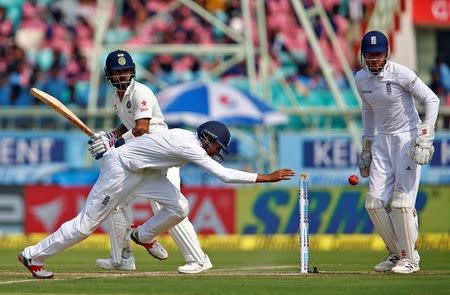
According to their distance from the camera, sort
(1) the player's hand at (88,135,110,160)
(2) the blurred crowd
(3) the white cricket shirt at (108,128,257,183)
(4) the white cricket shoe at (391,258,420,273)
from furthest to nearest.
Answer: (2) the blurred crowd, (4) the white cricket shoe at (391,258,420,273), (1) the player's hand at (88,135,110,160), (3) the white cricket shirt at (108,128,257,183)

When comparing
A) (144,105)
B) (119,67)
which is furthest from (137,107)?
(119,67)

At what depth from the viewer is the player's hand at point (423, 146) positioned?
36.1ft

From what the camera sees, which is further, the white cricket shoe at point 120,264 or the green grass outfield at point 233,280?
the white cricket shoe at point 120,264

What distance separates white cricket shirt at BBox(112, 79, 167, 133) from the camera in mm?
11711

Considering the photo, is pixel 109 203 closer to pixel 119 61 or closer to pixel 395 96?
pixel 119 61

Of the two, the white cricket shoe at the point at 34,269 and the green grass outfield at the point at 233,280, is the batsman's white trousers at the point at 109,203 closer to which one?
the white cricket shoe at the point at 34,269

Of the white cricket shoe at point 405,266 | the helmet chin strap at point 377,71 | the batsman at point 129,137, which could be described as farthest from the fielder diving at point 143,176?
the white cricket shoe at point 405,266

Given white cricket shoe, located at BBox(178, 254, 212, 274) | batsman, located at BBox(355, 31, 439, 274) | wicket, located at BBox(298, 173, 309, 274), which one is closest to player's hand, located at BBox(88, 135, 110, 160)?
white cricket shoe, located at BBox(178, 254, 212, 274)

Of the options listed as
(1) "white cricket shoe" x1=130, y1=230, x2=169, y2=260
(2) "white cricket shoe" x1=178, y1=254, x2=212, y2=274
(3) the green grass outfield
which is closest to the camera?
(3) the green grass outfield

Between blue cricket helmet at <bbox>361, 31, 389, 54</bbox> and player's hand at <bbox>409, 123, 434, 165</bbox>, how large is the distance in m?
0.71

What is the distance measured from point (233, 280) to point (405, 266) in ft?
5.04

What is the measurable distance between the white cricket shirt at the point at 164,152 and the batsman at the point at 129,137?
25 cm

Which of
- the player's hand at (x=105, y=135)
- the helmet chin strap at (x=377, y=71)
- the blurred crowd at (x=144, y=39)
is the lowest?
the player's hand at (x=105, y=135)

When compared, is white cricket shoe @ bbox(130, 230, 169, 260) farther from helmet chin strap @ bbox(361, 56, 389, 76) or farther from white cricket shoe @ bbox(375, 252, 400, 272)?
helmet chin strap @ bbox(361, 56, 389, 76)
